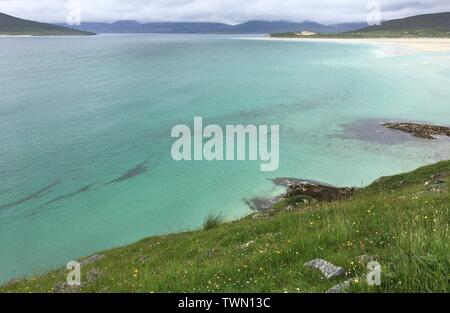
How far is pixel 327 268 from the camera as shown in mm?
8195

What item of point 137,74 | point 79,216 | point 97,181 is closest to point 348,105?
point 97,181

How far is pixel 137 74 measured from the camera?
115m

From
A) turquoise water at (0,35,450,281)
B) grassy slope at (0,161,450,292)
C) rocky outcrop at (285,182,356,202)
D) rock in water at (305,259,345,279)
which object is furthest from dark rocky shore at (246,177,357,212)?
rock in water at (305,259,345,279)

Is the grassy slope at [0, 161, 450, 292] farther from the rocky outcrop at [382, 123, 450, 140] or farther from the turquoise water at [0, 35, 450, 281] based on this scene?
the rocky outcrop at [382, 123, 450, 140]

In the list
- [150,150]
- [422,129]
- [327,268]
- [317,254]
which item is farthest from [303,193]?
[422,129]

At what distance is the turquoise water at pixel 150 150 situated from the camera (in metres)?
30.5

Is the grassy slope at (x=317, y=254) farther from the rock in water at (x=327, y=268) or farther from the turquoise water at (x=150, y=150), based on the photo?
the turquoise water at (x=150, y=150)

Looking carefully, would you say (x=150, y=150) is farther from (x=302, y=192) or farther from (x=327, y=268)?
(x=327, y=268)

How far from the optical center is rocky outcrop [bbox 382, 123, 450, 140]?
51625 mm

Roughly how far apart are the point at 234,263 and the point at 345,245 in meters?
2.95

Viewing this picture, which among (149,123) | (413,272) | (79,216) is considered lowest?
(79,216)

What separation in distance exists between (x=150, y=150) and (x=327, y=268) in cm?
4138

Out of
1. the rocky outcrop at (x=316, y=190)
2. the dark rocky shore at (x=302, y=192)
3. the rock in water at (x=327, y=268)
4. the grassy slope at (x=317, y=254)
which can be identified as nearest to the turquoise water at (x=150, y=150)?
the dark rocky shore at (x=302, y=192)
